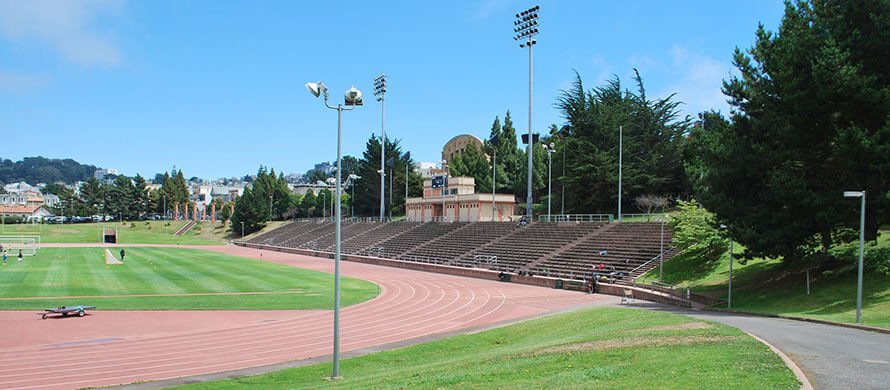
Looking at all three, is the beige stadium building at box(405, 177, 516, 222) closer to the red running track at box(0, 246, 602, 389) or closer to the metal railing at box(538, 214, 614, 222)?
the metal railing at box(538, 214, 614, 222)

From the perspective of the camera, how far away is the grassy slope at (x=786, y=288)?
65.7 ft

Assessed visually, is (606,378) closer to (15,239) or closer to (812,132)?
(812,132)

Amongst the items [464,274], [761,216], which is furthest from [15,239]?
[761,216]

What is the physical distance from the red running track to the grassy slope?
659 cm

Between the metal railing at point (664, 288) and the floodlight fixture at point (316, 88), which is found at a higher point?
the floodlight fixture at point (316, 88)

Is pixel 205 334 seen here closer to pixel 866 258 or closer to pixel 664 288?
pixel 664 288

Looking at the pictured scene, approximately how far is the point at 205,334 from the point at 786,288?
25.3 meters

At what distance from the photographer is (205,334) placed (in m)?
20.9

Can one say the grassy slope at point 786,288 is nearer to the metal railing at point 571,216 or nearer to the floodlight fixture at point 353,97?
the metal railing at point 571,216

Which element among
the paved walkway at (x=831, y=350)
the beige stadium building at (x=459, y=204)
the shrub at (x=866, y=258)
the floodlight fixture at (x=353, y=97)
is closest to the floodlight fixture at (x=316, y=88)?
the floodlight fixture at (x=353, y=97)

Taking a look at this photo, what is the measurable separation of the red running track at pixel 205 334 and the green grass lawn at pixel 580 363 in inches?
126

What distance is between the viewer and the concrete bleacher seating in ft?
126

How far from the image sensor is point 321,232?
285 feet

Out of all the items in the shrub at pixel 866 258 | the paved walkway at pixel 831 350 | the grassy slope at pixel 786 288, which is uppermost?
the shrub at pixel 866 258
